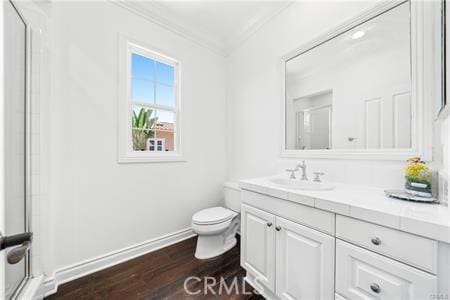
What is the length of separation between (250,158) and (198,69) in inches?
51.8

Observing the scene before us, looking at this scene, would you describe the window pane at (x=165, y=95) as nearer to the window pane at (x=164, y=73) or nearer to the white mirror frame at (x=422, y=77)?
the window pane at (x=164, y=73)

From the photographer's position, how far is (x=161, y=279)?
152 centimetres

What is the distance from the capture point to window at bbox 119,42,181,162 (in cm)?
185

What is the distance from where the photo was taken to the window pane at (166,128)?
2.13 m

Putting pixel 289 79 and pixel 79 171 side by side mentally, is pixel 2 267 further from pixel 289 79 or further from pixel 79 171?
pixel 289 79

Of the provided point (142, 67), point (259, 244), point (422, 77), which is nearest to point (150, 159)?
A: point (142, 67)

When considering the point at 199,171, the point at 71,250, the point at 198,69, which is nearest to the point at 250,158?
the point at 199,171

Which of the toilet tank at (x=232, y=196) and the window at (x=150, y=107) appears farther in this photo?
the toilet tank at (x=232, y=196)

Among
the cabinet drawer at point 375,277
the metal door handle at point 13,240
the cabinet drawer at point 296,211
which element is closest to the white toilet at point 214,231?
the cabinet drawer at point 296,211

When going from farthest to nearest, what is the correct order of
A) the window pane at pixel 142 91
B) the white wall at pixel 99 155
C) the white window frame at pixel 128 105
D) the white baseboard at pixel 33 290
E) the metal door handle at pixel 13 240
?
the window pane at pixel 142 91, the white window frame at pixel 128 105, the white wall at pixel 99 155, the white baseboard at pixel 33 290, the metal door handle at pixel 13 240

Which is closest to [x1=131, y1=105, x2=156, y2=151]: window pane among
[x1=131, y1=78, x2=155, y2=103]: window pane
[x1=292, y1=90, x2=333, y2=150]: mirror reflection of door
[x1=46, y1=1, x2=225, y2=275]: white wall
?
[x1=131, y1=78, x2=155, y2=103]: window pane

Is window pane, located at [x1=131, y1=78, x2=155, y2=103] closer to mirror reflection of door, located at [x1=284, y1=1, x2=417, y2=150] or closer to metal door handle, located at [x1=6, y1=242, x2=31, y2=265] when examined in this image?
mirror reflection of door, located at [x1=284, y1=1, x2=417, y2=150]

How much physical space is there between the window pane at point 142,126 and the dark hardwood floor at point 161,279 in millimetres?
1138

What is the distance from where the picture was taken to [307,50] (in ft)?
5.35
